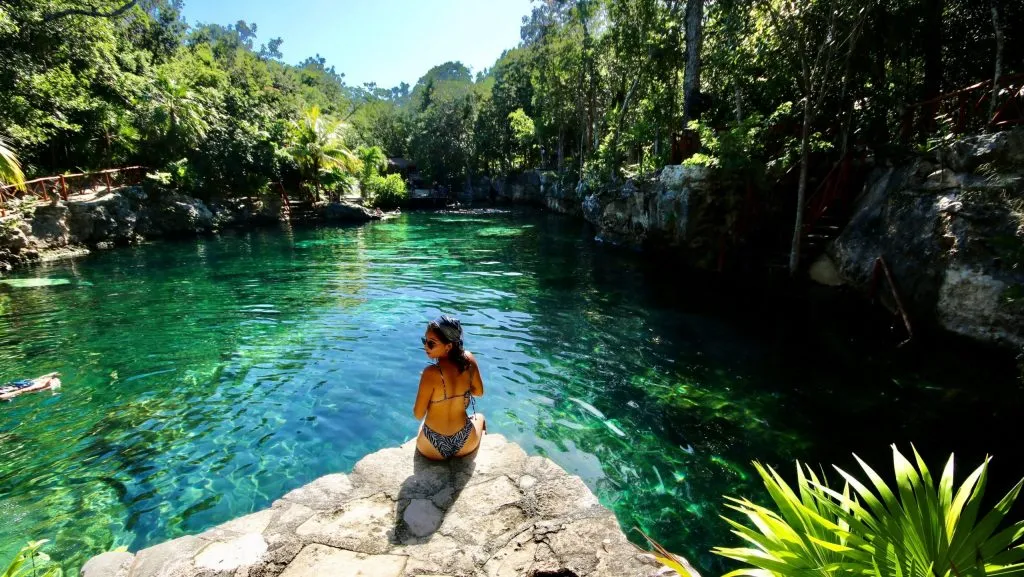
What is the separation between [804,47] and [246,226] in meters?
31.3

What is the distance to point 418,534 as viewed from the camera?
135 inches

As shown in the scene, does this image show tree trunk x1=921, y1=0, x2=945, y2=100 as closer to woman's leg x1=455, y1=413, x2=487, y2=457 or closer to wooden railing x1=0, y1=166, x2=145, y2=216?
woman's leg x1=455, y1=413, x2=487, y2=457

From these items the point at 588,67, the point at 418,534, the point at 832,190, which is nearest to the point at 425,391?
the point at 418,534

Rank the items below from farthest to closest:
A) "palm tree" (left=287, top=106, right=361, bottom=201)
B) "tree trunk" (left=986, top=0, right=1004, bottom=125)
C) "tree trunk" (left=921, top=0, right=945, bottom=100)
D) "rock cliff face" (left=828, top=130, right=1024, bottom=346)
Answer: "palm tree" (left=287, top=106, right=361, bottom=201), "tree trunk" (left=921, top=0, right=945, bottom=100), "tree trunk" (left=986, top=0, right=1004, bottom=125), "rock cliff face" (left=828, top=130, right=1024, bottom=346)

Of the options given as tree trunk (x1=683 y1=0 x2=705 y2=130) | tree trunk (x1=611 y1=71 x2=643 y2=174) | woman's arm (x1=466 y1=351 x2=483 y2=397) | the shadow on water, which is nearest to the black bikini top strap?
woman's arm (x1=466 y1=351 x2=483 y2=397)

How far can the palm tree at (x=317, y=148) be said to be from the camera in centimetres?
3406

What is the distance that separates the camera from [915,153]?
12.0 metres

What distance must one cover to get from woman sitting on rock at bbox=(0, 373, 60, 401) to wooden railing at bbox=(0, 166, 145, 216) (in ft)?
54.6

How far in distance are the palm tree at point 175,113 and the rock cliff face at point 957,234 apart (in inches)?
→ 1327

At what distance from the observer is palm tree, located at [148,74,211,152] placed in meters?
27.2

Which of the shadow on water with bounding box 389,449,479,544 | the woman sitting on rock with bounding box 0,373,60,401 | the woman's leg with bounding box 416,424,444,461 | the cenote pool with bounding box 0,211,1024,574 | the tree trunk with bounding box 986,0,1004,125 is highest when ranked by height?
the tree trunk with bounding box 986,0,1004,125

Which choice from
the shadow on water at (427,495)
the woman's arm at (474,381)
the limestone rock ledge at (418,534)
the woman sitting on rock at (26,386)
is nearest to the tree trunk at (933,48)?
the woman's arm at (474,381)

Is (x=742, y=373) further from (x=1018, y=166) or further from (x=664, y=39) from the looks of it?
(x=664, y=39)

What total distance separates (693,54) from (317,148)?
25869mm
